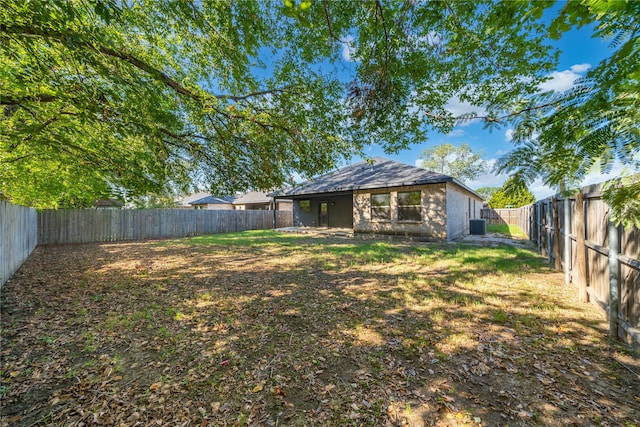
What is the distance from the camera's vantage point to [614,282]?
3146mm

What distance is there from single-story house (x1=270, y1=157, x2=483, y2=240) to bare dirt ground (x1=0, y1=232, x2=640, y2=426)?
5752 mm

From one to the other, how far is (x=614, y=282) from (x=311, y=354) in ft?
13.1

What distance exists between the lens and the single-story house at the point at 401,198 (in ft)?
37.8

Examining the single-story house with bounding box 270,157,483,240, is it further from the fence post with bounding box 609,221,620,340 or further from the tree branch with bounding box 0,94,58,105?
the fence post with bounding box 609,221,620,340

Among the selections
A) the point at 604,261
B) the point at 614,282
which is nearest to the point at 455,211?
the point at 604,261

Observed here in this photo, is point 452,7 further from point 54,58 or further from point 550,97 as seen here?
point 54,58

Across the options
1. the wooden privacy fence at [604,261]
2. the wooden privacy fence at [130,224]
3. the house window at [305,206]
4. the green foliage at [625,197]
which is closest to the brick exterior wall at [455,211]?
the wooden privacy fence at [604,261]

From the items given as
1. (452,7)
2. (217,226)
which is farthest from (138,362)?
(217,226)

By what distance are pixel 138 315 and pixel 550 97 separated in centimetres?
582

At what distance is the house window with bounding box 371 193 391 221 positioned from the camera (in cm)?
1320

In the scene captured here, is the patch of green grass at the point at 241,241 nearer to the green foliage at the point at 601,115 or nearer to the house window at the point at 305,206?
the house window at the point at 305,206

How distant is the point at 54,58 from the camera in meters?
3.87

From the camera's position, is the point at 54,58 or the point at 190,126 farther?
the point at 190,126

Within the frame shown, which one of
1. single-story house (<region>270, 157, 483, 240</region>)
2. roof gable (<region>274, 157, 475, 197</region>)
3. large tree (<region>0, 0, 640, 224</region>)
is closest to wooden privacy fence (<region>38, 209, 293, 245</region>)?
large tree (<region>0, 0, 640, 224</region>)
